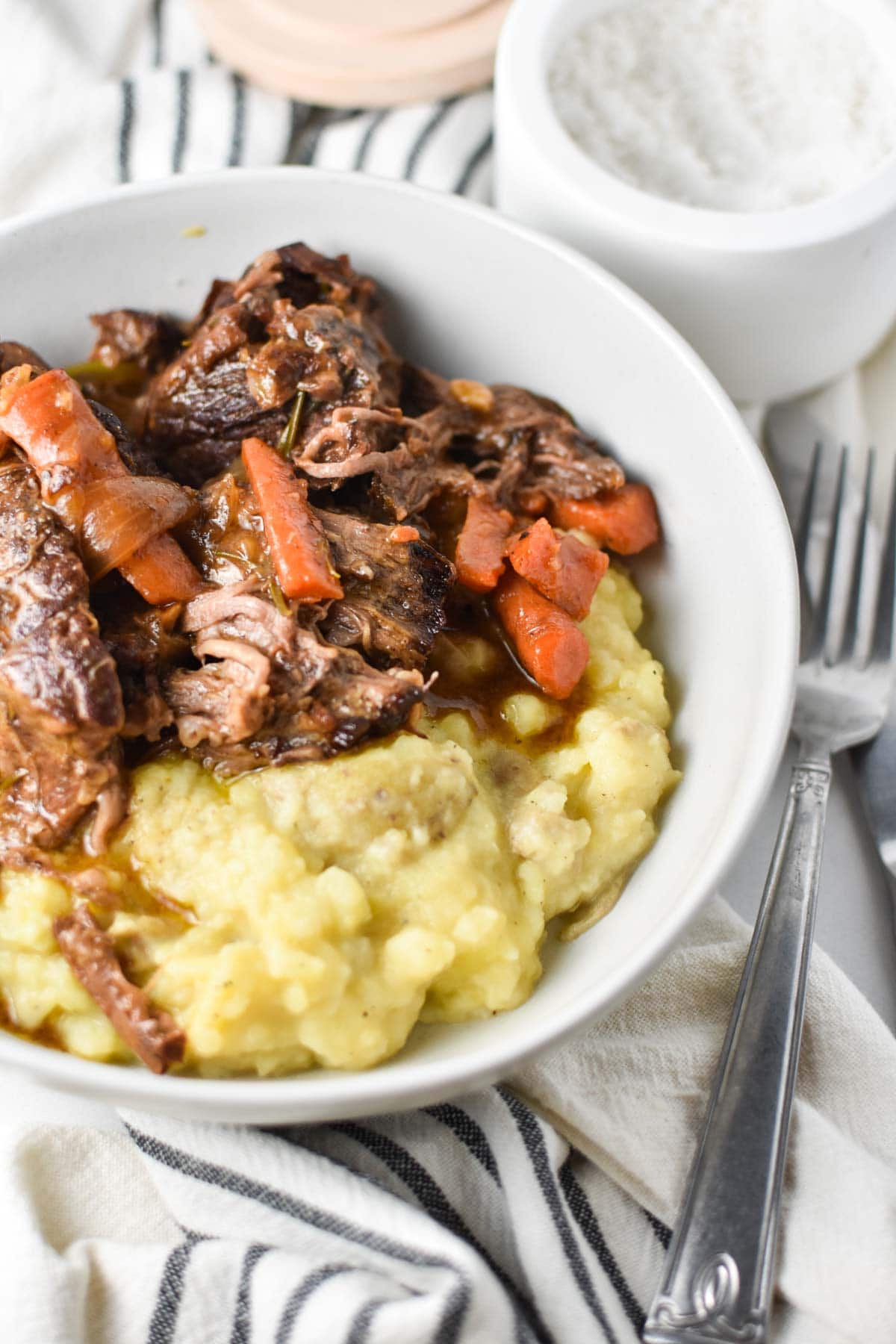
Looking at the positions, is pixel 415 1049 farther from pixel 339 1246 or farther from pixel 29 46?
pixel 29 46

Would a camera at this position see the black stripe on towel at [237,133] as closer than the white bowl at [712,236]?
No

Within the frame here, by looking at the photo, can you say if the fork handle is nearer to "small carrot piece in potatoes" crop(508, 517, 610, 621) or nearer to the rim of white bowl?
"small carrot piece in potatoes" crop(508, 517, 610, 621)

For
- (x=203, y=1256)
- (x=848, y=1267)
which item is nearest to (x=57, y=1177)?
(x=203, y=1256)

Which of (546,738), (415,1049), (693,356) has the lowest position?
(415,1049)

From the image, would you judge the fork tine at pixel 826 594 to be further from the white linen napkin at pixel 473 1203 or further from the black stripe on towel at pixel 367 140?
the black stripe on towel at pixel 367 140

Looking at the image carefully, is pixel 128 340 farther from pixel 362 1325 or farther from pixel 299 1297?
pixel 362 1325

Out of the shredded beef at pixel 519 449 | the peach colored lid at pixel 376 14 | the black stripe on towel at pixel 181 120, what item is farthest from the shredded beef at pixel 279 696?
the peach colored lid at pixel 376 14
